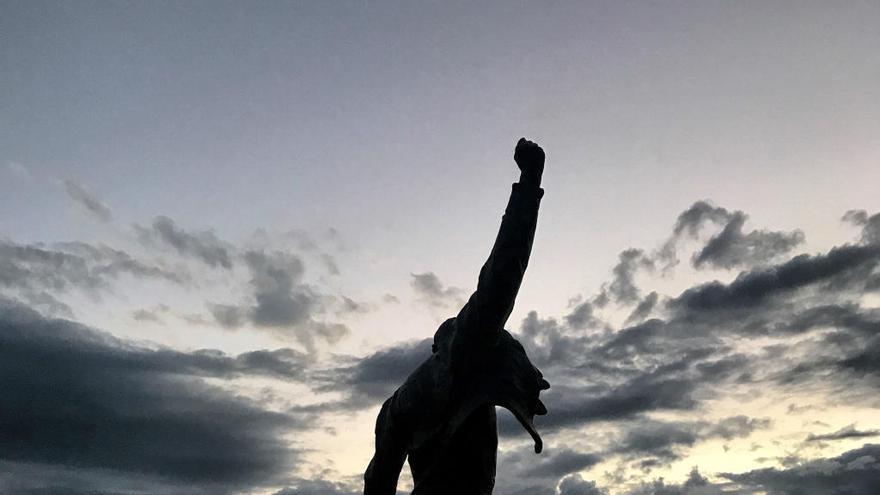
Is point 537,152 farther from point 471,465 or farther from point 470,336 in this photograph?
point 471,465

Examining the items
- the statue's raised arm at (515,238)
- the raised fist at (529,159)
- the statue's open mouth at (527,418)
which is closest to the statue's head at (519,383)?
the statue's open mouth at (527,418)

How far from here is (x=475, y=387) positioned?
9383 millimetres

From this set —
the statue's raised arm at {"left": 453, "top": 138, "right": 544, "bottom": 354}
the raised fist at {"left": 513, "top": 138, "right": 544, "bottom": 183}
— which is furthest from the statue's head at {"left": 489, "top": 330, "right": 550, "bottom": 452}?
the raised fist at {"left": 513, "top": 138, "right": 544, "bottom": 183}

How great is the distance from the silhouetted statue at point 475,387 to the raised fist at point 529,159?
0.04ft

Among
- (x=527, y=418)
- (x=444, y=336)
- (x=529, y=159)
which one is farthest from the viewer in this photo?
(x=444, y=336)

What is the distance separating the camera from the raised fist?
8.26 m

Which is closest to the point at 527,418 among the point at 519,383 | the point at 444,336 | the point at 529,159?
the point at 519,383

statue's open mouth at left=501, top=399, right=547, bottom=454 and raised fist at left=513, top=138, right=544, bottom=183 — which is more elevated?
raised fist at left=513, top=138, right=544, bottom=183

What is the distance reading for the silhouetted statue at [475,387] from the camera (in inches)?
331

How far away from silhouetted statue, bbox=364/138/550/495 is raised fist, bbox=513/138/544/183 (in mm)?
11

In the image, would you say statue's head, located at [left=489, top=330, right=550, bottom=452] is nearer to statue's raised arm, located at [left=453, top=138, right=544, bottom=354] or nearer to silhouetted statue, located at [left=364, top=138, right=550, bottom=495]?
silhouetted statue, located at [left=364, top=138, right=550, bottom=495]

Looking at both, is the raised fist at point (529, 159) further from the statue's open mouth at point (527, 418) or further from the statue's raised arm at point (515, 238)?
the statue's open mouth at point (527, 418)

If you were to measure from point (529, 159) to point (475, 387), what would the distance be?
2932 mm

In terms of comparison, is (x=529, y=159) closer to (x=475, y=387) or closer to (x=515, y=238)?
(x=515, y=238)
